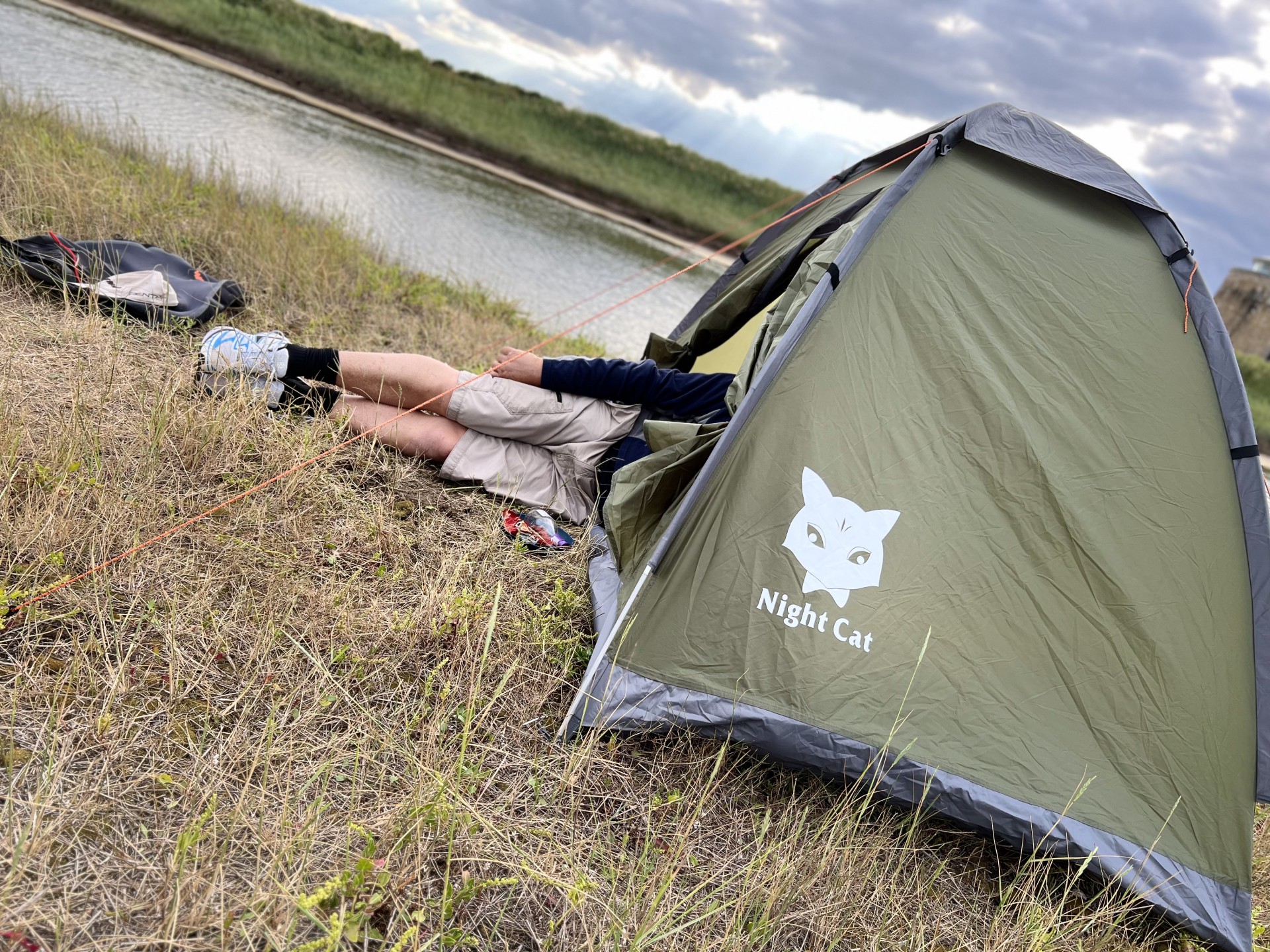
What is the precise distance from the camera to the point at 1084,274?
2.57 m

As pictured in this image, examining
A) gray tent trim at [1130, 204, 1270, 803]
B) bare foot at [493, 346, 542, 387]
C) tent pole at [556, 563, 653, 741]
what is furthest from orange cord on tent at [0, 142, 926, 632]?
tent pole at [556, 563, 653, 741]

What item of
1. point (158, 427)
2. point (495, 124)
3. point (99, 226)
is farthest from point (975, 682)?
point (495, 124)

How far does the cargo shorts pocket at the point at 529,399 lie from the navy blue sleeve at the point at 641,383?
4 cm

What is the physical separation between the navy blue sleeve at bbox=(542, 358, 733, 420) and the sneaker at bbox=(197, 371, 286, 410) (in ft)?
3.31

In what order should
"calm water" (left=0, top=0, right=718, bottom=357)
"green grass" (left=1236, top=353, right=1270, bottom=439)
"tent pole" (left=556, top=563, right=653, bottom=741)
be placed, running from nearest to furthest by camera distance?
"tent pole" (left=556, top=563, right=653, bottom=741) → "calm water" (left=0, top=0, right=718, bottom=357) → "green grass" (left=1236, top=353, right=1270, bottom=439)

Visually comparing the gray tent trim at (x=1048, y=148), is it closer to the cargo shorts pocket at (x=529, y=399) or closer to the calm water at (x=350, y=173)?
the cargo shorts pocket at (x=529, y=399)

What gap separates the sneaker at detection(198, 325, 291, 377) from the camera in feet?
9.14

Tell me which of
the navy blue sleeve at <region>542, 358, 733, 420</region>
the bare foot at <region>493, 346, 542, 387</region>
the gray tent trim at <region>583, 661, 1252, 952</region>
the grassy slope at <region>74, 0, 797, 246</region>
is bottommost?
the gray tent trim at <region>583, 661, 1252, 952</region>

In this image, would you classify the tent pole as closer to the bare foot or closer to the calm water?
the bare foot

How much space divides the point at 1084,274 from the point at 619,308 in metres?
6.84

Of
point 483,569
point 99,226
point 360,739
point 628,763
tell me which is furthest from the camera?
point 99,226

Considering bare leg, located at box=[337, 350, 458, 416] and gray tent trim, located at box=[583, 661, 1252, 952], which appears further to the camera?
bare leg, located at box=[337, 350, 458, 416]

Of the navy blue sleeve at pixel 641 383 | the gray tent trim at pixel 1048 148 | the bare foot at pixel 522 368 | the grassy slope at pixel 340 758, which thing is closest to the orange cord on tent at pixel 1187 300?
the gray tent trim at pixel 1048 148

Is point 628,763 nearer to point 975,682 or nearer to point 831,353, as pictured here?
point 975,682
